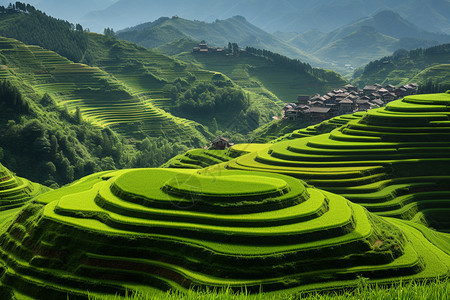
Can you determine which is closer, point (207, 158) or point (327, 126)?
point (207, 158)

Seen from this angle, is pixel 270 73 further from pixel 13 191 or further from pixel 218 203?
pixel 218 203

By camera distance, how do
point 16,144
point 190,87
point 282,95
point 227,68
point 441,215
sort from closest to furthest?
point 441,215 < point 16,144 < point 190,87 < point 282,95 < point 227,68

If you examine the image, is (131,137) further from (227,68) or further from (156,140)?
(227,68)

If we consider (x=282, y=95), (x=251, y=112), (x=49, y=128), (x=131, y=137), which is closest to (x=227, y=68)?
(x=282, y=95)

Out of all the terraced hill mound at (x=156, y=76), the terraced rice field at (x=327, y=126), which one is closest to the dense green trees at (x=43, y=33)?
the terraced hill mound at (x=156, y=76)

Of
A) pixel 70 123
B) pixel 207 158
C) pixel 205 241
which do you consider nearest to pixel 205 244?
pixel 205 241

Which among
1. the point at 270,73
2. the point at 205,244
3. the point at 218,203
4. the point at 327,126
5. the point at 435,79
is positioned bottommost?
the point at 205,244
